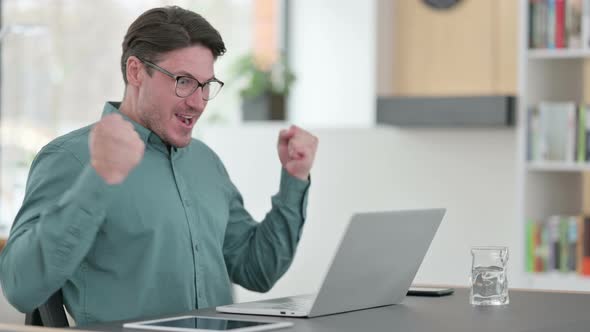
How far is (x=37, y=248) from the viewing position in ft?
6.33

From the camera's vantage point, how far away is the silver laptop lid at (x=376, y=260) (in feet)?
6.23

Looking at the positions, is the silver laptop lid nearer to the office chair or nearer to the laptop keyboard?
the laptop keyboard

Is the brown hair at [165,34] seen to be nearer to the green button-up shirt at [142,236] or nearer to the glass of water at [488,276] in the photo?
the green button-up shirt at [142,236]

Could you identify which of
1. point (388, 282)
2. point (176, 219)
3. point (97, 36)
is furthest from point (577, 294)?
point (97, 36)

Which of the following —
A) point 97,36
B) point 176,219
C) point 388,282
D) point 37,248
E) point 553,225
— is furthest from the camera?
point 97,36

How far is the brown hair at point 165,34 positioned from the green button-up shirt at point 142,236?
0.16m

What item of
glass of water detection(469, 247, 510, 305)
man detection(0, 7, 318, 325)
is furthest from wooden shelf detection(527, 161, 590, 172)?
glass of water detection(469, 247, 510, 305)

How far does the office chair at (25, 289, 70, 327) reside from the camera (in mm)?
2141

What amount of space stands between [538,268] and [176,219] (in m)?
2.29

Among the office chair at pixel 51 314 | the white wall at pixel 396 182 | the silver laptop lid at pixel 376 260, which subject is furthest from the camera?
the white wall at pixel 396 182

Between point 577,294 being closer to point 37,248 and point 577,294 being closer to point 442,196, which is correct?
point 37,248

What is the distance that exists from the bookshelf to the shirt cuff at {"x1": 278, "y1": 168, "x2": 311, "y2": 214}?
6.41ft

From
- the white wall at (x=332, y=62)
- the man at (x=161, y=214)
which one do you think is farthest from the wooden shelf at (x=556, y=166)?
the man at (x=161, y=214)

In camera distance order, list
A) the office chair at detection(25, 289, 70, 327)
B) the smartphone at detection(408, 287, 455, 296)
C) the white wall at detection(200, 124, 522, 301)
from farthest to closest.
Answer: the white wall at detection(200, 124, 522, 301) < the smartphone at detection(408, 287, 455, 296) < the office chair at detection(25, 289, 70, 327)
